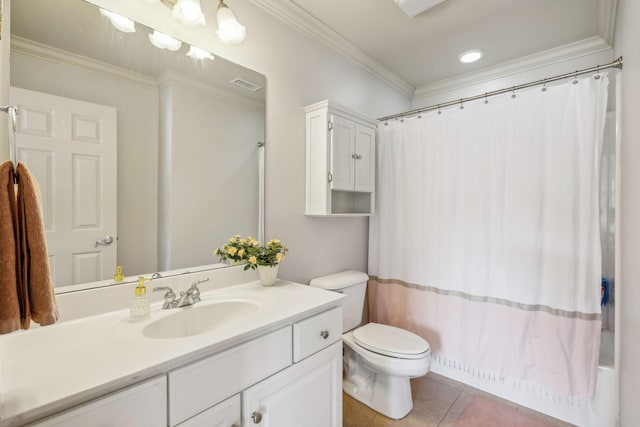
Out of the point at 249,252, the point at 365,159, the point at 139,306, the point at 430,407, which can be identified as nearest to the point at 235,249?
the point at 249,252

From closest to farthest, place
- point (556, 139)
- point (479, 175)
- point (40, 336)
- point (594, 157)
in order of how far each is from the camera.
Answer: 1. point (40, 336)
2. point (594, 157)
3. point (556, 139)
4. point (479, 175)

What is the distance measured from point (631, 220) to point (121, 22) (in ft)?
7.00

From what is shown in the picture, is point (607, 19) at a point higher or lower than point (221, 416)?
higher

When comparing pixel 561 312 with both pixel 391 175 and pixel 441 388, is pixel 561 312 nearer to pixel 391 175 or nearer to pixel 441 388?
pixel 441 388

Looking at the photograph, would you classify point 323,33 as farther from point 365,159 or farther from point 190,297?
point 190,297

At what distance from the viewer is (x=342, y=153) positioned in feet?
6.26

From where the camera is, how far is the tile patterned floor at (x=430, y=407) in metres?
1.68

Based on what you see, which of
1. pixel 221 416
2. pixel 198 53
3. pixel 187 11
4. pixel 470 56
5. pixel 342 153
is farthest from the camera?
pixel 470 56

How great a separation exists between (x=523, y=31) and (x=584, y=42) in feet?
1.62

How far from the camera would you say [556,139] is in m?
1.62

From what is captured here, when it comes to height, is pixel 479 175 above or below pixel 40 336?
above

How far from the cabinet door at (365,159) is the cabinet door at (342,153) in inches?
2.3

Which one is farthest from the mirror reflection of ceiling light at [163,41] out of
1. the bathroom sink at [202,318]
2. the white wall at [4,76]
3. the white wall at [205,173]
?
the bathroom sink at [202,318]

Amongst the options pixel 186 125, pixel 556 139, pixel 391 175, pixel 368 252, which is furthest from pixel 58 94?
pixel 556 139
